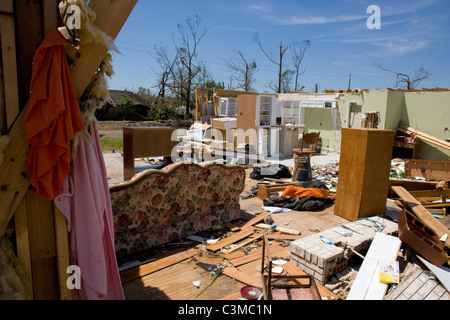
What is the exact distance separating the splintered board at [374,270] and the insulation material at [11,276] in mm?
2933

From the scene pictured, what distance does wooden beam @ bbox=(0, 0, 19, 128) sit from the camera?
1609 millimetres

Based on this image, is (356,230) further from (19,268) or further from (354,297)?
(19,268)

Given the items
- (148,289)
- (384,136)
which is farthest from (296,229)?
(148,289)

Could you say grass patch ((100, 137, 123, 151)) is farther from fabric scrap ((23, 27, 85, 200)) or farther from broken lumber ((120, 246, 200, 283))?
fabric scrap ((23, 27, 85, 200))

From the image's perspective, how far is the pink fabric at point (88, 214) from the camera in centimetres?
184

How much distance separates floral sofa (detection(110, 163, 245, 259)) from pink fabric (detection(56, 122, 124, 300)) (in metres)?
1.73

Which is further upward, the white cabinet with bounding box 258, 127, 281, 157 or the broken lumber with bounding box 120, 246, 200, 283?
the white cabinet with bounding box 258, 127, 281, 157

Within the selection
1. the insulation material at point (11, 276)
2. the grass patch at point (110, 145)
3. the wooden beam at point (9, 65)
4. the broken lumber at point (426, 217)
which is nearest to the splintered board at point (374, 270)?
the broken lumber at point (426, 217)

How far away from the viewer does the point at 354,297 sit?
302 cm

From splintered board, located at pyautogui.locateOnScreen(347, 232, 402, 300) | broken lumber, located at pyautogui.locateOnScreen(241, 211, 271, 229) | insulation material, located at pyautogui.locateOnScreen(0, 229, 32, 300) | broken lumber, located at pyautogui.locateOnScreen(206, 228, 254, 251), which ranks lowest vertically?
broken lumber, located at pyautogui.locateOnScreen(206, 228, 254, 251)

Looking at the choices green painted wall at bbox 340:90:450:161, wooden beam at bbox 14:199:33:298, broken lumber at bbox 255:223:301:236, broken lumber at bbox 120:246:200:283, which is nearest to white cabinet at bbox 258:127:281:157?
green painted wall at bbox 340:90:450:161

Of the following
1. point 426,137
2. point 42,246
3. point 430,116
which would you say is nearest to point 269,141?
point 426,137

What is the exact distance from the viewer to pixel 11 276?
5.62 feet

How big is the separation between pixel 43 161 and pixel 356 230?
4.17 meters
